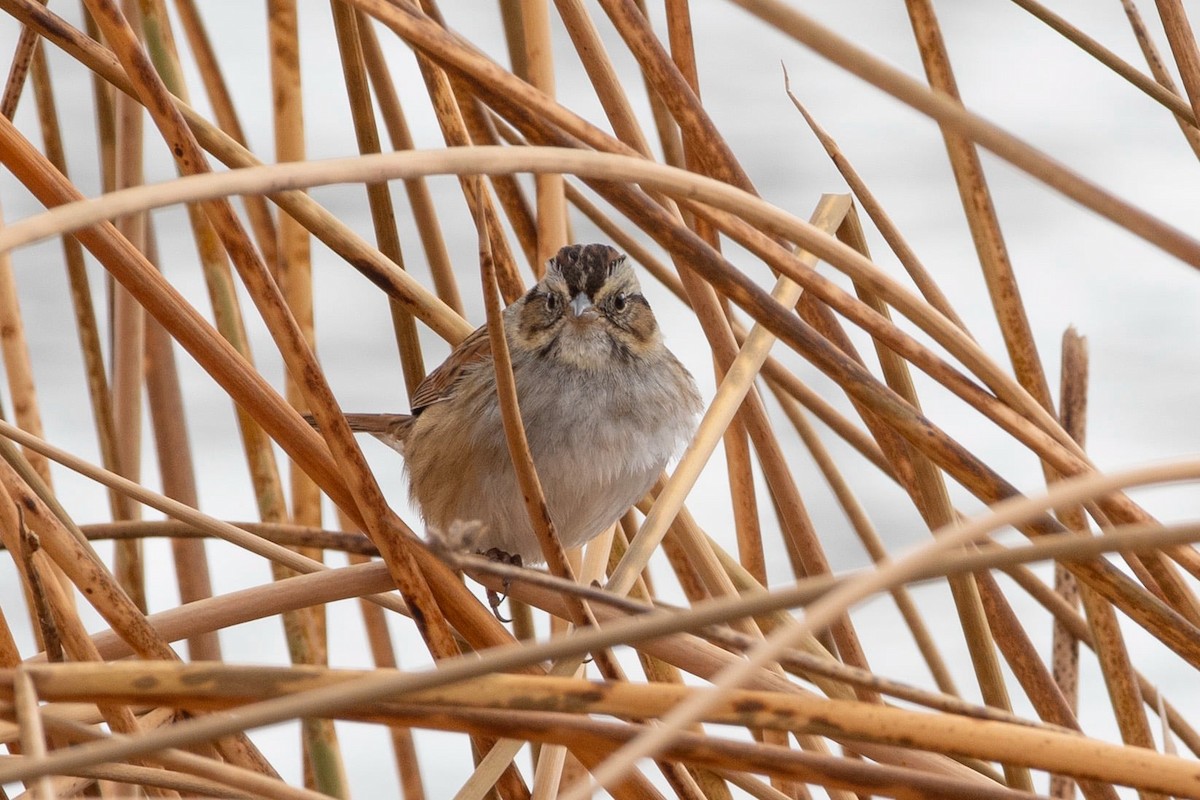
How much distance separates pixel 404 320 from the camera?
71.1 inches

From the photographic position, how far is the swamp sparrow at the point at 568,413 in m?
2.03

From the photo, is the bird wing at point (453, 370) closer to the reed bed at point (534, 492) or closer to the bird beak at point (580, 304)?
the bird beak at point (580, 304)

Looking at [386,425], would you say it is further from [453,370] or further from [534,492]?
[534,492]

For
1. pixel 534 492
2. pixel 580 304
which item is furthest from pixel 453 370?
pixel 534 492

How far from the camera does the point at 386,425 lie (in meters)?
2.66

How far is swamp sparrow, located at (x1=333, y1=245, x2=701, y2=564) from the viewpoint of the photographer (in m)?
2.03

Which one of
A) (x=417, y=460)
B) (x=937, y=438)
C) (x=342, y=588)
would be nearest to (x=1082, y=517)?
(x=937, y=438)

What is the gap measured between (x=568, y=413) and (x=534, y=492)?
3.04 feet

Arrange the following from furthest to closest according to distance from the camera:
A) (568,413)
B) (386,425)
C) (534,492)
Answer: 1. (386,425)
2. (568,413)
3. (534,492)

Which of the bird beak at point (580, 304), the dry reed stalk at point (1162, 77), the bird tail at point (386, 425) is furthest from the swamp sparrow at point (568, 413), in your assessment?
the dry reed stalk at point (1162, 77)

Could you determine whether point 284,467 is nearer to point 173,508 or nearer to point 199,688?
point 173,508

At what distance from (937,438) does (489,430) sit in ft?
3.14

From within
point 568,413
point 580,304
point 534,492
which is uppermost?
point 580,304

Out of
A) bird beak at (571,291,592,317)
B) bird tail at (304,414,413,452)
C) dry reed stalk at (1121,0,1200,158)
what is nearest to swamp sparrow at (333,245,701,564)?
bird beak at (571,291,592,317)
